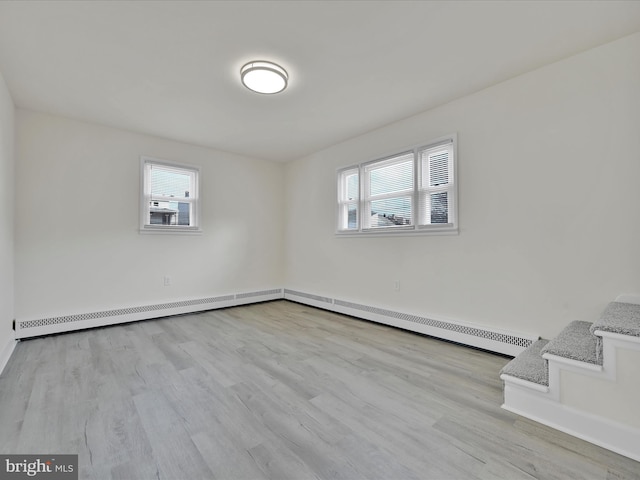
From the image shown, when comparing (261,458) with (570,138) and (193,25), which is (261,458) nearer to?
(193,25)

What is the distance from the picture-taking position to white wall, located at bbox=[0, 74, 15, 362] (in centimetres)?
261

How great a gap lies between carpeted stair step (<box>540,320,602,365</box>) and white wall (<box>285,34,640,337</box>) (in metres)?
0.37

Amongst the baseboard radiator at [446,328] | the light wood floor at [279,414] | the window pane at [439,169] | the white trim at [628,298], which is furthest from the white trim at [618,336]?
the window pane at [439,169]

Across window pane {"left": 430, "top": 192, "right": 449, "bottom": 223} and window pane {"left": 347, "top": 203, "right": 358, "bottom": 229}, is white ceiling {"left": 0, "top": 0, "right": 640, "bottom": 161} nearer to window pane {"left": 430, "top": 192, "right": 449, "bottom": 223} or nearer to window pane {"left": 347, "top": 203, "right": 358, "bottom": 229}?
window pane {"left": 430, "top": 192, "right": 449, "bottom": 223}

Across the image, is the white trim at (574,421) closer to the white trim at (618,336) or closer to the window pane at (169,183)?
the white trim at (618,336)

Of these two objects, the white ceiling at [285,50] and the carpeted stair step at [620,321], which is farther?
the white ceiling at [285,50]

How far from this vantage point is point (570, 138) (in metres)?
2.37

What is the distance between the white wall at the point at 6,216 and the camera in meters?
2.61

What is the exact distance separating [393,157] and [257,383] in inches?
119

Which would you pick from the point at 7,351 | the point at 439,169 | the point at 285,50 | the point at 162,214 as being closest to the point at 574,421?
the point at 439,169

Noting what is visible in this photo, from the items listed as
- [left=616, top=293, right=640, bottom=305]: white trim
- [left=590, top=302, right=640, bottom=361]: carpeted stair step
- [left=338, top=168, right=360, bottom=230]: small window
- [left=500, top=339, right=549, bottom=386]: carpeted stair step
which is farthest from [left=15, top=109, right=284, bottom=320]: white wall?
[left=616, top=293, right=640, bottom=305]: white trim

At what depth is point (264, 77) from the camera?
257 centimetres

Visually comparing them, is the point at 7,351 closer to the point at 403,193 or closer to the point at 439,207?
the point at 403,193

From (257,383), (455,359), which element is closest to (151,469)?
(257,383)
